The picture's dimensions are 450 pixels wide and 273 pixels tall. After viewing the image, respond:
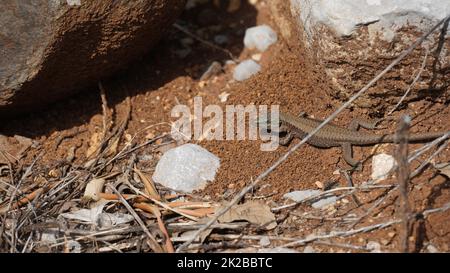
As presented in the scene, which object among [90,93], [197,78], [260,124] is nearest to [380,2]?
[260,124]

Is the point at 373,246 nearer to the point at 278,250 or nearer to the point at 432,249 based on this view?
the point at 432,249

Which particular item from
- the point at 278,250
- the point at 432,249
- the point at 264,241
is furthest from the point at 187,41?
the point at 432,249

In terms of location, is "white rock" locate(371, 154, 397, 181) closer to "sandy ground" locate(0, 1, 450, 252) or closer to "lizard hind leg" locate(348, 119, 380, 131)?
"sandy ground" locate(0, 1, 450, 252)

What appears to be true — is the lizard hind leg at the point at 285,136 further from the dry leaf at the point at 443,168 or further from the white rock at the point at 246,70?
the dry leaf at the point at 443,168

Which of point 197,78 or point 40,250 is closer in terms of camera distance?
point 40,250

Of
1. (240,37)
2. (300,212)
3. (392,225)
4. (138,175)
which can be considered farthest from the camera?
(240,37)

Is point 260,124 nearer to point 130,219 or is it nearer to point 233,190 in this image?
point 233,190
